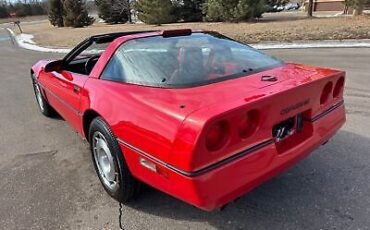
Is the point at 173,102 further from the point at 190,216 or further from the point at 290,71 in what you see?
the point at 290,71

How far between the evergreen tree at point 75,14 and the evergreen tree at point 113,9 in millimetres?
2158

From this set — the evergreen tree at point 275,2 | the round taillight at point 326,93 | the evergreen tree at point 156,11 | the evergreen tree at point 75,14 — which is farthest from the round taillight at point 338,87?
the evergreen tree at point 75,14

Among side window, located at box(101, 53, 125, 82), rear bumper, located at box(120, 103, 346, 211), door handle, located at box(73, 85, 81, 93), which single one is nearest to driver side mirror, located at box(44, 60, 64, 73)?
door handle, located at box(73, 85, 81, 93)

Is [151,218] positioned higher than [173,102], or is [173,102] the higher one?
[173,102]

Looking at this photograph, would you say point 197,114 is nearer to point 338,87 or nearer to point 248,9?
point 338,87

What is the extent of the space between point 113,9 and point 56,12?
6.01 metres

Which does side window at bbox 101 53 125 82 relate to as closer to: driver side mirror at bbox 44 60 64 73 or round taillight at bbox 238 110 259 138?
round taillight at bbox 238 110 259 138

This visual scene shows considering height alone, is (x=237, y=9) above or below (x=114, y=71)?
below

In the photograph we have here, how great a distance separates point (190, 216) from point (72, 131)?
2.64 m

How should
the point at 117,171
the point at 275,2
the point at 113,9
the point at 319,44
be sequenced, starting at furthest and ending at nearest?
1. the point at 113,9
2. the point at 275,2
3. the point at 319,44
4. the point at 117,171

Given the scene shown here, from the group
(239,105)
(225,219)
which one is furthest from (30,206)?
(239,105)

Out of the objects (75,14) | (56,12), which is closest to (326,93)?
(75,14)

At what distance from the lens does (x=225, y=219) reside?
2.68 metres

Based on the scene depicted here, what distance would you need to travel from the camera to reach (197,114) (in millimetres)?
2068
